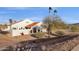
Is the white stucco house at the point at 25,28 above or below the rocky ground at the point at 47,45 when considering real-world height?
above

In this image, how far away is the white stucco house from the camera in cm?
307

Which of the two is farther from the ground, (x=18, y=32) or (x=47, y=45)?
(x=18, y=32)

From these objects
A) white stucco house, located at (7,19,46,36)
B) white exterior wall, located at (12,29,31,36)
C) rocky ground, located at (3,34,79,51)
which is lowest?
rocky ground, located at (3,34,79,51)

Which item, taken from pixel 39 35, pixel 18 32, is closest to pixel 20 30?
pixel 18 32

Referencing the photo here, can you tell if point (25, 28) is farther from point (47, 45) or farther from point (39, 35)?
point (47, 45)

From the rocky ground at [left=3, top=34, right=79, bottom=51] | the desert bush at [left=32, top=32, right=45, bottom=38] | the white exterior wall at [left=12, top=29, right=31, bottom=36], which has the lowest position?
the rocky ground at [left=3, top=34, right=79, bottom=51]

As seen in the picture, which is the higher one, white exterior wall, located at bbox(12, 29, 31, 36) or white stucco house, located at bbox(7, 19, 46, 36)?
white stucco house, located at bbox(7, 19, 46, 36)

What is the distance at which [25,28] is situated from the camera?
3.08m

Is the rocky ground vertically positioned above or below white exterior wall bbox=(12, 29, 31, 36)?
below

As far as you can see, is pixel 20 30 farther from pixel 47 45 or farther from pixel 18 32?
pixel 47 45

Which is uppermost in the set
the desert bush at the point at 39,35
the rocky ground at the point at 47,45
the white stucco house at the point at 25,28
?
the white stucco house at the point at 25,28

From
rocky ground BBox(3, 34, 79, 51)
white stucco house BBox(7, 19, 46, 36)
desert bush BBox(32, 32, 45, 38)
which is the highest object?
white stucco house BBox(7, 19, 46, 36)

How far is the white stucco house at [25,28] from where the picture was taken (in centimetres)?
307
